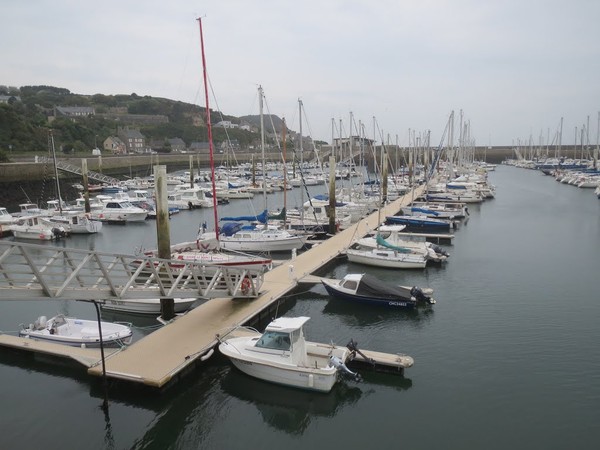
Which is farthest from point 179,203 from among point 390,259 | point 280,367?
point 280,367

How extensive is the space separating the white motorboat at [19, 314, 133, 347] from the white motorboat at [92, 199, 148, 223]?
3560 cm

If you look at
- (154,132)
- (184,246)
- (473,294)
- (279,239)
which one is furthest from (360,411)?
(154,132)

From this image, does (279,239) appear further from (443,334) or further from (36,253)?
(36,253)

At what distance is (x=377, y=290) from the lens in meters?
24.3

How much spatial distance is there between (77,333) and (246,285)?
24.3 ft

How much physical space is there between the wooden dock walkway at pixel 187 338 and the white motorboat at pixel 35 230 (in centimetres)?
2725

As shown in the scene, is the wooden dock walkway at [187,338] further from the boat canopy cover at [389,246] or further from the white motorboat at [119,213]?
the white motorboat at [119,213]

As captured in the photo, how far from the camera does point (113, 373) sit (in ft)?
51.0

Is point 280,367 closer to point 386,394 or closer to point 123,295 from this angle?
point 386,394

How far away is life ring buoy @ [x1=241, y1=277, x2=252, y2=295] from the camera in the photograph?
72.2 ft

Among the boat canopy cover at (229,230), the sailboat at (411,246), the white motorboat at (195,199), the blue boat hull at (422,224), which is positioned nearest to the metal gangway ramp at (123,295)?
the sailboat at (411,246)

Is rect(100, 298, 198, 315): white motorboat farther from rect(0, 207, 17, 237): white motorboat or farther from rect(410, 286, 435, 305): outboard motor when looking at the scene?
rect(0, 207, 17, 237): white motorboat

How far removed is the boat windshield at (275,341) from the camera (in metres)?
16.5

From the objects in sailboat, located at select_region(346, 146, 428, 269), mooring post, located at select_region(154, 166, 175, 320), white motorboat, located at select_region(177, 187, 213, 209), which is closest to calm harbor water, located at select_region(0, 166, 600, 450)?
mooring post, located at select_region(154, 166, 175, 320)
